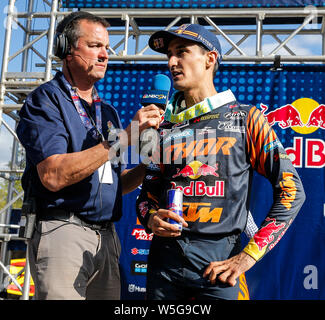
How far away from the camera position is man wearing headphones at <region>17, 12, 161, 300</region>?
→ 225 cm

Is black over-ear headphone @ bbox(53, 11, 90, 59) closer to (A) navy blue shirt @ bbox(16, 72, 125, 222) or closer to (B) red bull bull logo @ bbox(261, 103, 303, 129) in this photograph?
(A) navy blue shirt @ bbox(16, 72, 125, 222)

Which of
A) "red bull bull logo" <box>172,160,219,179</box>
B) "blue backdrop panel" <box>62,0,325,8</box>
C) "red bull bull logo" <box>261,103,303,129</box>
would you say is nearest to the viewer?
"red bull bull logo" <box>172,160,219,179</box>

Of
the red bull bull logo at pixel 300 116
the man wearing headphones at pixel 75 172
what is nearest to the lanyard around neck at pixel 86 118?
the man wearing headphones at pixel 75 172

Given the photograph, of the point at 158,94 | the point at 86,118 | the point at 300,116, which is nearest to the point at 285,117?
the point at 300,116

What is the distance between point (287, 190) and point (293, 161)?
318 centimetres

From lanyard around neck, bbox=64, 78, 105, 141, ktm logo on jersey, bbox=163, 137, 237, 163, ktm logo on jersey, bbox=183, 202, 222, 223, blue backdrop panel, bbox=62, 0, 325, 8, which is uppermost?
blue backdrop panel, bbox=62, 0, 325, 8

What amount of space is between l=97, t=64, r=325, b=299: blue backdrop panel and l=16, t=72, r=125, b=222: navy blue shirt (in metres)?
2.80

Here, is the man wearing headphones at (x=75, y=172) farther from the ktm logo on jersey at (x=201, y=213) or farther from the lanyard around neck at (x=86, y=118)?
the ktm logo on jersey at (x=201, y=213)

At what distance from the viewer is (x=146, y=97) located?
239cm

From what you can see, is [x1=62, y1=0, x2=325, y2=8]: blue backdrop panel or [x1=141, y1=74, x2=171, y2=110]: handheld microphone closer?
[x1=141, y1=74, x2=171, y2=110]: handheld microphone

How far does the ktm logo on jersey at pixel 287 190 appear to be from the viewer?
2055 mm

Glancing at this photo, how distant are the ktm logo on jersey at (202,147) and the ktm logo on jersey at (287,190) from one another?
30 cm

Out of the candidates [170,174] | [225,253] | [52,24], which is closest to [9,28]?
[52,24]

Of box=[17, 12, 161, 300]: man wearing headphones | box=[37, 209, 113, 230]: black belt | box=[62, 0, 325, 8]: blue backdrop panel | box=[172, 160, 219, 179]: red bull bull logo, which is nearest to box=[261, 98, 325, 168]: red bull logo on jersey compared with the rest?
box=[62, 0, 325, 8]: blue backdrop panel
